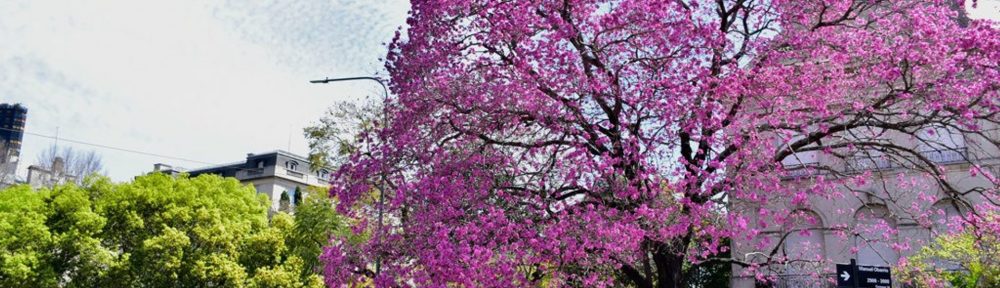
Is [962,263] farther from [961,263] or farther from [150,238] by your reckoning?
[150,238]

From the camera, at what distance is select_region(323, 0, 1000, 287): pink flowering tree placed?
10859 mm

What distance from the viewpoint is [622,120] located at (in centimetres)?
1170

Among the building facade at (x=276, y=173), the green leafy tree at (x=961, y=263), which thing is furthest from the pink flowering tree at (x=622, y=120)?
the building facade at (x=276, y=173)

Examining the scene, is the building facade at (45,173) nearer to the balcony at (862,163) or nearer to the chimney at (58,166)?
the chimney at (58,166)

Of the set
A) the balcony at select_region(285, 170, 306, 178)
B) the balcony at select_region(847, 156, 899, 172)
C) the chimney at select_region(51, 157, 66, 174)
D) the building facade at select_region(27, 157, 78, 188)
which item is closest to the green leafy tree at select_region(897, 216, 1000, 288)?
the balcony at select_region(847, 156, 899, 172)

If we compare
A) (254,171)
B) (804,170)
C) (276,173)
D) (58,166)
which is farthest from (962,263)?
(58,166)

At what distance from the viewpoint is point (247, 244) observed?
27.5 m

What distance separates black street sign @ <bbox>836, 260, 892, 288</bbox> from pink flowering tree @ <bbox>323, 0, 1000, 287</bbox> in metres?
0.90

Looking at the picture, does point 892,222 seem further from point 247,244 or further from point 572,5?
point 247,244

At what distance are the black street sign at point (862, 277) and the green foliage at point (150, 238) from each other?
15461 mm

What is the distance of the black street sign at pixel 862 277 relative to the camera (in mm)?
11828

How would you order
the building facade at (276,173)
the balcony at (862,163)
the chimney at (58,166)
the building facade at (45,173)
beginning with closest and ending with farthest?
1. the balcony at (862,163)
2. the building facade at (45,173)
3. the chimney at (58,166)
4. the building facade at (276,173)

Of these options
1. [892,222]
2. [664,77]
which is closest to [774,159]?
[664,77]

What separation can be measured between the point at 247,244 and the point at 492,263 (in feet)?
61.0
